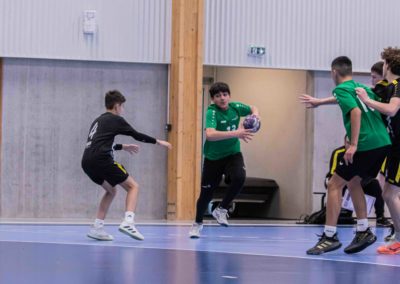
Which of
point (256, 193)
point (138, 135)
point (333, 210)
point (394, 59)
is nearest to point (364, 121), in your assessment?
point (394, 59)

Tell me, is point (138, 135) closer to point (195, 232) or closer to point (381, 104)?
point (195, 232)

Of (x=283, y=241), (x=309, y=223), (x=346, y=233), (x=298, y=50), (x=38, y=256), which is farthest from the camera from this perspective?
(x=298, y=50)

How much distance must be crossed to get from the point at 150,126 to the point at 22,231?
4.14 meters

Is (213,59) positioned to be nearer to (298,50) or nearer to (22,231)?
(298,50)

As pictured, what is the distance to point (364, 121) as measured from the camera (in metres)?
8.10

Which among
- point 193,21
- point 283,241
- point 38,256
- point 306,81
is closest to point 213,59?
point 193,21

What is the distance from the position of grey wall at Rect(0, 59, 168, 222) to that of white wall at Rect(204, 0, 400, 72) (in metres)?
1.24

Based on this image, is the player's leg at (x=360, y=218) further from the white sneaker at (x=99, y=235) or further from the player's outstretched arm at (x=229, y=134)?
the white sneaker at (x=99, y=235)

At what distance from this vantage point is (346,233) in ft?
37.3

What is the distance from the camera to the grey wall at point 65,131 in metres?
13.8

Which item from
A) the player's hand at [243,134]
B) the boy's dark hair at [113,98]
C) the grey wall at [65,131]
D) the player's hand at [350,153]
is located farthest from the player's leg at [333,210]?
the grey wall at [65,131]

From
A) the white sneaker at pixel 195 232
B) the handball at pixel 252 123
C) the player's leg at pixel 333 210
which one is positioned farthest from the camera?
the white sneaker at pixel 195 232

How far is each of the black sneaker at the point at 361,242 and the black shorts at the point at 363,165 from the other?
2.00 ft

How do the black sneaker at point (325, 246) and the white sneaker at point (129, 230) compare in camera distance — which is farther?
the white sneaker at point (129, 230)
